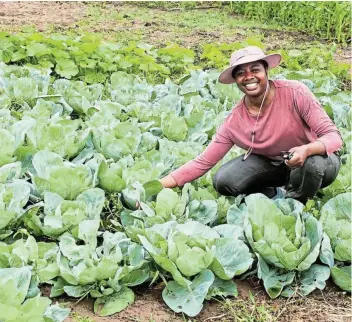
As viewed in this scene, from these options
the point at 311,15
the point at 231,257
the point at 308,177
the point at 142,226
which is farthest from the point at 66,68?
the point at 311,15

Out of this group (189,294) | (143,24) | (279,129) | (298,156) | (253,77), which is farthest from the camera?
(143,24)

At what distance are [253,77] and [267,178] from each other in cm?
69

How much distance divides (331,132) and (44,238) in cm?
163

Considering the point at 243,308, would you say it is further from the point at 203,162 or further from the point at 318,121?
the point at 318,121

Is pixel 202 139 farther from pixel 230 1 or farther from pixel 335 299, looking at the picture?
pixel 230 1

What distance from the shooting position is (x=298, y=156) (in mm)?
2900

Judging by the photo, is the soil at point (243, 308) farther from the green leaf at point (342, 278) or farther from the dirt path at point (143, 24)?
the dirt path at point (143, 24)

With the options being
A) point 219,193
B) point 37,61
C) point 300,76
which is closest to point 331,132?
point 219,193

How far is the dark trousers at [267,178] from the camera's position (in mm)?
3189

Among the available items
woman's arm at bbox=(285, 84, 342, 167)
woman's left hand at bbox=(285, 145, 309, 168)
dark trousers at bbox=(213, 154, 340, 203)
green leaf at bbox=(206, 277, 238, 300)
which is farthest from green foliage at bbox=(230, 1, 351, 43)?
green leaf at bbox=(206, 277, 238, 300)

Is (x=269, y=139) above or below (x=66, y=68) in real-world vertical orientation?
above

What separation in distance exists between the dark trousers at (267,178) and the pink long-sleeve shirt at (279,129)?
0.28 ft

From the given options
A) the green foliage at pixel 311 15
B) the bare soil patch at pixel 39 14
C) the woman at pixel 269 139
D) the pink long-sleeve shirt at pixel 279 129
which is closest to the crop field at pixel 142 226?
the woman at pixel 269 139

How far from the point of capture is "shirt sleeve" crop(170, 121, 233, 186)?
10.9 feet
